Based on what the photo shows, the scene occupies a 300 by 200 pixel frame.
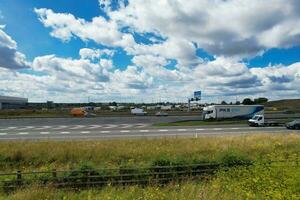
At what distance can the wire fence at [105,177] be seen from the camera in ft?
40.3

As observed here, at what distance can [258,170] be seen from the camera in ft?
28.3

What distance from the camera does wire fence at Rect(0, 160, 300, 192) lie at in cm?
1229

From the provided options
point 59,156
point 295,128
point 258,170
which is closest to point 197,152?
point 59,156

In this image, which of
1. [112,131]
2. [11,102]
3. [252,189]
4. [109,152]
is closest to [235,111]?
[112,131]

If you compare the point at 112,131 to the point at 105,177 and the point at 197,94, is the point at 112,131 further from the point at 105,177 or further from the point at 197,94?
the point at 197,94

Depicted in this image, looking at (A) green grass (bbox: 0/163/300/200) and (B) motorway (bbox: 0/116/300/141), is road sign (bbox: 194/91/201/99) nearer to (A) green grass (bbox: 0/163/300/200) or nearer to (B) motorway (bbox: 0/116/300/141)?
(B) motorway (bbox: 0/116/300/141)

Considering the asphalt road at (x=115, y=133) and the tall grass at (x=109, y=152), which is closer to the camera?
the tall grass at (x=109, y=152)

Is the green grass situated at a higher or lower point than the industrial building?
lower

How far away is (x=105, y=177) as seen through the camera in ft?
42.9

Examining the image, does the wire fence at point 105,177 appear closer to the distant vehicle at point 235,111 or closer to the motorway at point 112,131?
the motorway at point 112,131

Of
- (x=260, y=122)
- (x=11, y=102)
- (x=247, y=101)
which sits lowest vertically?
(x=260, y=122)

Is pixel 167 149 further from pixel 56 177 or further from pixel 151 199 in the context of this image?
pixel 151 199

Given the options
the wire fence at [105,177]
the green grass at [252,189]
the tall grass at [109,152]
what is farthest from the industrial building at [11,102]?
the green grass at [252,189]

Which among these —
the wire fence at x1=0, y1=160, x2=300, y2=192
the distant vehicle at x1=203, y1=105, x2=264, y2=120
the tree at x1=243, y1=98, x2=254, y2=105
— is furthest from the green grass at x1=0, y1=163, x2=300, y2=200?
the tree at x1=243, y1=98, x2=254, y2=105
